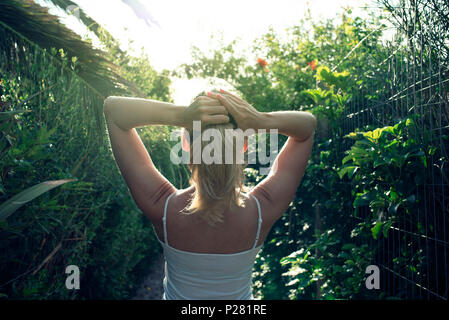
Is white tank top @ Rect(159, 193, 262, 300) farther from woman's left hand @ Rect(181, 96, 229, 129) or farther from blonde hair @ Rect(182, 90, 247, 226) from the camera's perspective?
woman's left hand @ Rect(181, 96, 229, 129)

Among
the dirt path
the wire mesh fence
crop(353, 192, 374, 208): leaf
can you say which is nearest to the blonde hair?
crop(353, 192, 374, 208): leaf

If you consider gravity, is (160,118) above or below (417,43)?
below

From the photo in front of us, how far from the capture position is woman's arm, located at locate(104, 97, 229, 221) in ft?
4.20

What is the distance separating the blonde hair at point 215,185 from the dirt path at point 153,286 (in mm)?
5181

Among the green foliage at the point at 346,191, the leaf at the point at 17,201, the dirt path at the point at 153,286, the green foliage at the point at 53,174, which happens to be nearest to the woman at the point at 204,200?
the leaf at the point at 17,201

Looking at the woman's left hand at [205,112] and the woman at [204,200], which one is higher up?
the woman's left hand at [205,112]

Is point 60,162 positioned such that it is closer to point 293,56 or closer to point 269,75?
point 293,56

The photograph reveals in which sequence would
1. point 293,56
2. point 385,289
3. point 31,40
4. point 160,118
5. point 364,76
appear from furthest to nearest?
point 293,56
point 31,40
point 364,76
point 385,289
point 160,118

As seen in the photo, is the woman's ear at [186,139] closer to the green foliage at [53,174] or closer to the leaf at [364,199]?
the green foliage at [53,174]

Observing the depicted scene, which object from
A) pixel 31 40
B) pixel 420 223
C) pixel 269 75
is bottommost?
pixel 420 223

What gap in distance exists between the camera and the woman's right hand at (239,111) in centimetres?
125
